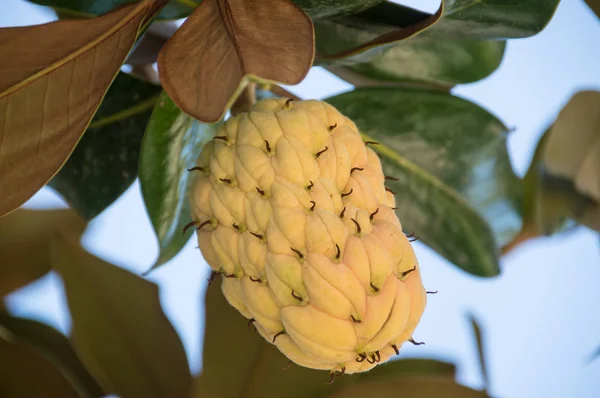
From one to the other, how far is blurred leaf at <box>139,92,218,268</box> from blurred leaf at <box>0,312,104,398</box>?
207 mm

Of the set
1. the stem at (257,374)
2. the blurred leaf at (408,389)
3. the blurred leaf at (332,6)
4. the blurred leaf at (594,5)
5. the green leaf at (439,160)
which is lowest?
the stem at (257,374)

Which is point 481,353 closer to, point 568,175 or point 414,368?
point 414,368

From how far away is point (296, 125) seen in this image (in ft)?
1.88

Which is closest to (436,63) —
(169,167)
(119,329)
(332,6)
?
(332,6)

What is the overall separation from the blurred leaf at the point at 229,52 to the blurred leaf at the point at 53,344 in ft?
1.46

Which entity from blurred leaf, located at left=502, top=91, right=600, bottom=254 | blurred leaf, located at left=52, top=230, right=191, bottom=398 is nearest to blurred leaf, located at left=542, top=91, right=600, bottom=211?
blurred leaf, located at left=502, top=91, right=600, bottom=254

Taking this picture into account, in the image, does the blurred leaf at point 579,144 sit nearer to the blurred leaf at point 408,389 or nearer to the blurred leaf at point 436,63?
the blurred leaf at point 436,63

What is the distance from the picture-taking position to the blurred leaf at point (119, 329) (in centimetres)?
80

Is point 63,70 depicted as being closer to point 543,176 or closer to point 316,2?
point 316,2

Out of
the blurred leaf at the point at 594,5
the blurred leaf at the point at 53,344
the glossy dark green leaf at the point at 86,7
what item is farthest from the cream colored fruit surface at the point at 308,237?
the blurred leaf at the point at 594,5

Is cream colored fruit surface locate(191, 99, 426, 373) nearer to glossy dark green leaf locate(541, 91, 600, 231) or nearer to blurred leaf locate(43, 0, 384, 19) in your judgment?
blurred leaf locate(43, 0, 384, 19)

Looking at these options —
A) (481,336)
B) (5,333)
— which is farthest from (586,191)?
(5,333)

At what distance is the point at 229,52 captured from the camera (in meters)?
0.55

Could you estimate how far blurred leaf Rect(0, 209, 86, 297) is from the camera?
917mm
